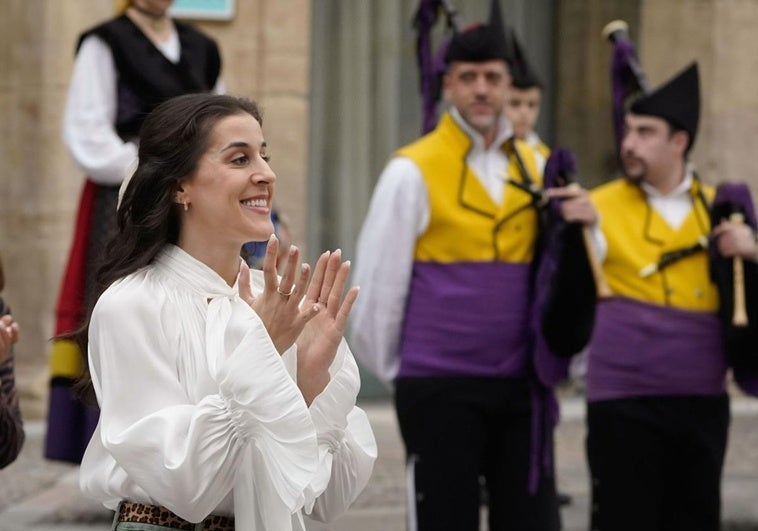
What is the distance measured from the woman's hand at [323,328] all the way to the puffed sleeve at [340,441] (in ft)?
0.11

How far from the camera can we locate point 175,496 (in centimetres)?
345

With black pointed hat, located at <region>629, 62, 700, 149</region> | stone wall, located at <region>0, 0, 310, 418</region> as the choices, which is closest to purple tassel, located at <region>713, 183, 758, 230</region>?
black pointed hat, located at <region>629, 62, 700, 149</region>

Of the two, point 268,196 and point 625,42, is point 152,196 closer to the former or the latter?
point 268,196

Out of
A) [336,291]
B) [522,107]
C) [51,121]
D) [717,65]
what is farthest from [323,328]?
[717,65]

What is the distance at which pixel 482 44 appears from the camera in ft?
20.2

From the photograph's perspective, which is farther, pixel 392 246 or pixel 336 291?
pixel 392 246

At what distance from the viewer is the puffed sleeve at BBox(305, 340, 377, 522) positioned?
3.74 m

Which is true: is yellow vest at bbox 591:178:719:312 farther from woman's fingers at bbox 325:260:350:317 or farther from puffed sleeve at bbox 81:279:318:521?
puffed sleeve at bbox 81:279:318:521

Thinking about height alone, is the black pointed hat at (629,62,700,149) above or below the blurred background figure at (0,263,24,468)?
above

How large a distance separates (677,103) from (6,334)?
3.04 m

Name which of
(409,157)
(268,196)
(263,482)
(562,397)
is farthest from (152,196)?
(562,397)

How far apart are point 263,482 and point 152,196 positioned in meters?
0.69

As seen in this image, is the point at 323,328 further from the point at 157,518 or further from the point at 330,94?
the point at 330,94

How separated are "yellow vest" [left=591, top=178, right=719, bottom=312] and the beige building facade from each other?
4.11m
